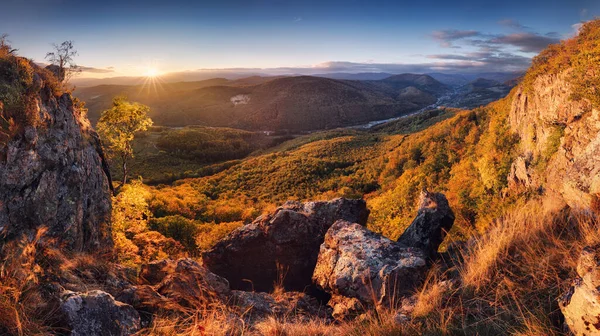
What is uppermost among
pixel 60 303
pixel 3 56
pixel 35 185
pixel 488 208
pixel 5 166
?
pixel 3 56

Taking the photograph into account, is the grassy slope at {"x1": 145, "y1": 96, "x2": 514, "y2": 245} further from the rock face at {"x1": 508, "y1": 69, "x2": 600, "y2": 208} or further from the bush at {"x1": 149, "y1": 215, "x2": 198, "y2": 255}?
the bush at {"x1": 149, "y1": 215, "x2": 198, "y2": 255}

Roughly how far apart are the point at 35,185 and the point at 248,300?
5248mm

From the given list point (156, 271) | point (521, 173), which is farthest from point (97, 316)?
point (521, 173)

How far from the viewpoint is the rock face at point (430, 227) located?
7.05 m

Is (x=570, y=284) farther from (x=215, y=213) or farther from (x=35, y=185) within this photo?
(x=215, y=213)

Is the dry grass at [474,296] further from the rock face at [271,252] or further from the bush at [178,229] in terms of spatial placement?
the bush at [178,229]

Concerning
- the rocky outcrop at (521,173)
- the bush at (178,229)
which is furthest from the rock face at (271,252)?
the bush at (178,229)

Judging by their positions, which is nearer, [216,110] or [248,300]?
[248,300]

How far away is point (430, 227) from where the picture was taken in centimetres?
730

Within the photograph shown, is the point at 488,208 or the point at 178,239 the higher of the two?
the point at 488,208

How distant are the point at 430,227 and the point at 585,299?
15.4ft

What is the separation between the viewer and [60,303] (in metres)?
3.62

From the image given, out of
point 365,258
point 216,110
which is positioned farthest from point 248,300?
point 216,110

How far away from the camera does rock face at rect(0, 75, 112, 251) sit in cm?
577
